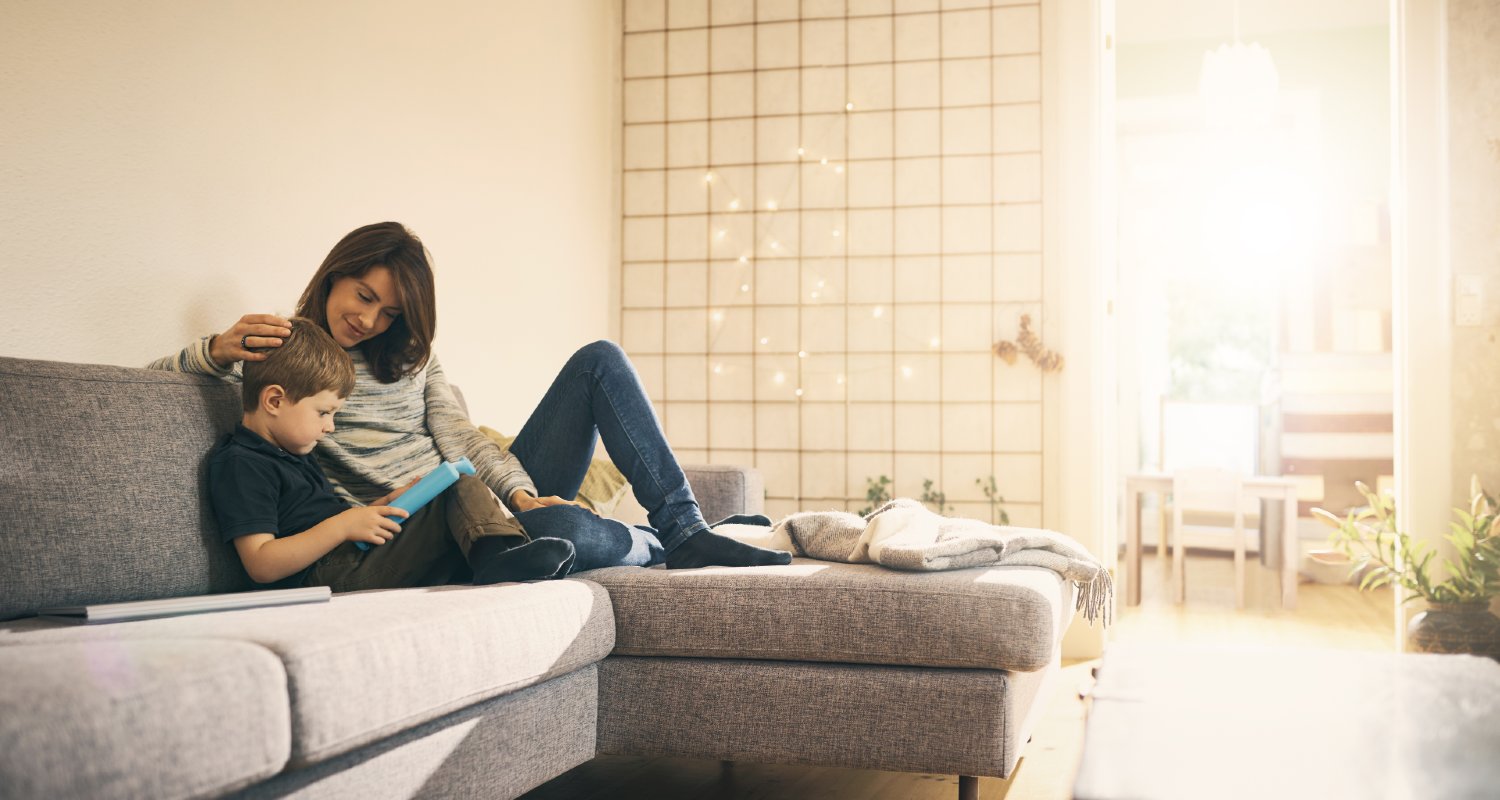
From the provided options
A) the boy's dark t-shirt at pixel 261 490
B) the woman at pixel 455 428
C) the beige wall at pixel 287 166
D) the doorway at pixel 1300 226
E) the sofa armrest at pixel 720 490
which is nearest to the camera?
the boy's dark t-shirt at pixel 261 490

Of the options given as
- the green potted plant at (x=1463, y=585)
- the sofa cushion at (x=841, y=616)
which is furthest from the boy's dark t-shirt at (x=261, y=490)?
the green potted plant at (x=1463, y=585)

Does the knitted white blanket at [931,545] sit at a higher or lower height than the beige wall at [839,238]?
lower

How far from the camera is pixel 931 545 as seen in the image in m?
1.98

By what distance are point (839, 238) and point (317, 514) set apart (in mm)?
2496

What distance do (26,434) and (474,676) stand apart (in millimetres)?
669

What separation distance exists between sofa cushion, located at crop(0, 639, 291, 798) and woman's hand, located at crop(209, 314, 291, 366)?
0.76m

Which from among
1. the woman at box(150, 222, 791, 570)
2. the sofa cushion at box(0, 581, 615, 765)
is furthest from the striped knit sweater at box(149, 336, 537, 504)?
the sofa cushion at box(0, 581, 615, 765)

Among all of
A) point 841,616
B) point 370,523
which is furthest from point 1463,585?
point 370,523

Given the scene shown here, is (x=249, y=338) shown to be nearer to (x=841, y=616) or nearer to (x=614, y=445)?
A: (x=614, y=445)

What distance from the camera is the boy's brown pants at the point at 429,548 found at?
5.81 ft

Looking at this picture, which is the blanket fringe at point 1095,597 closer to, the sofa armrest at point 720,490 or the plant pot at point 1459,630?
the sofa armrest at point 720,490

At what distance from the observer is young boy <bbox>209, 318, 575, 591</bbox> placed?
5.49 ft

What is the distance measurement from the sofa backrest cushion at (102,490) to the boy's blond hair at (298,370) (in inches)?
3.6

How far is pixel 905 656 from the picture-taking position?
5.84 ft
